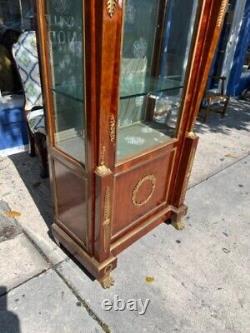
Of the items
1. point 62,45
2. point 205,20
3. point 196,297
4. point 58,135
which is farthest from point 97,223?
point 205,20

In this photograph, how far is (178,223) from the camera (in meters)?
2.37

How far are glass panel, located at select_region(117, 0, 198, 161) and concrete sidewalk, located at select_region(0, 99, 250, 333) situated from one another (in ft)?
2.91

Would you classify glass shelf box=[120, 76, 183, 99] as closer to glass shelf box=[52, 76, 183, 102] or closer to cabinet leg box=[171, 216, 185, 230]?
glass shelf box=[52, 76, 183, 102]

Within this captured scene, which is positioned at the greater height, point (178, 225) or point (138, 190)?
point (138, 190)

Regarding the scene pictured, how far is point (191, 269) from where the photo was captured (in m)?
2.02

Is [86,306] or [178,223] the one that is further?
[178,223]

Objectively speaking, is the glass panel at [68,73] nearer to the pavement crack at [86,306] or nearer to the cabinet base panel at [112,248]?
the cabinet base panel at [112,248]

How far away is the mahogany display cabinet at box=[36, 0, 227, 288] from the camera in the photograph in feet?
4.19

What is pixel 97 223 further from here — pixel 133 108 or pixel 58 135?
pixel 133 108

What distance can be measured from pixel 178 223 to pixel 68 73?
1.54 metres

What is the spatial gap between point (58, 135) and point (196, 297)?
4.55 feet

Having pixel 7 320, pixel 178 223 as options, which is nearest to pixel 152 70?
pixel 178 223

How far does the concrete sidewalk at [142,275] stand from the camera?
65.1 inches

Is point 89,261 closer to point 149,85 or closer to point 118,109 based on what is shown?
point 118,109
